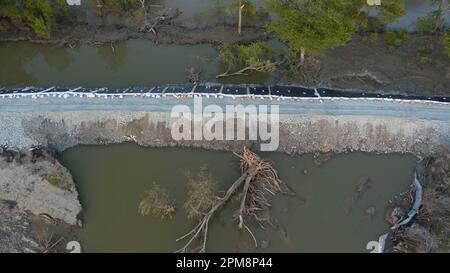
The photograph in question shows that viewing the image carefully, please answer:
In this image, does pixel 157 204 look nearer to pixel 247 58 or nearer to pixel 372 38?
pixel 247 58

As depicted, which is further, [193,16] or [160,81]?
[193,16]

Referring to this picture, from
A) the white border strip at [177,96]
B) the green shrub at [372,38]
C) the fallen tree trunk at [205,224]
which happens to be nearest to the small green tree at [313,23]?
the white border strip at [177,96]

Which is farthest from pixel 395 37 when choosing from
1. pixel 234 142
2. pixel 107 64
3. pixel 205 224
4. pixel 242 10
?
pixel 107 64

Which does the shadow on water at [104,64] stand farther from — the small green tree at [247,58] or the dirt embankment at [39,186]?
the dirt embankment at [39,186]

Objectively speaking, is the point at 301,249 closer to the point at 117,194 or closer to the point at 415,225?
the point at 415,225

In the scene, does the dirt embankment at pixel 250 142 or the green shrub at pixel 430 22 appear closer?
the dirt embankment at pixel 250 142

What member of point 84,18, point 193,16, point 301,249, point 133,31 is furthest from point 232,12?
point 301,249
